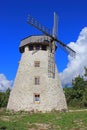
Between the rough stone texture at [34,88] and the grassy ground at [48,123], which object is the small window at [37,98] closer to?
the rough stone texture at [34,88]

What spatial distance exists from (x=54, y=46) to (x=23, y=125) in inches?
790

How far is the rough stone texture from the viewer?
→ 149 ft

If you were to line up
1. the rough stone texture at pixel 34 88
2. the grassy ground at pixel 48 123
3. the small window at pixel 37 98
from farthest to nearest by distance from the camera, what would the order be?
the small window at pixel 37 98, the rough stone texture at pixel 34 88, the grassy ground at pixel 48 123

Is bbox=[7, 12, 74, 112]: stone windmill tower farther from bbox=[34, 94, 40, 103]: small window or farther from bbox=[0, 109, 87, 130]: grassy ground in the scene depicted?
bbox=[0, 109, 87, 130]: grassy ground

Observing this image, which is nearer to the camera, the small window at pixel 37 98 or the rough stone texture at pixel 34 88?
the rough stone texture at pixel 34 88

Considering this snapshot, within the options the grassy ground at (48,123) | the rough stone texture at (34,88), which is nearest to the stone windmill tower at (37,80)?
the rough stone texture at (34,88)

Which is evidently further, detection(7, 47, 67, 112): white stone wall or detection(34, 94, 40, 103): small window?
detection(34, 94, 40, 103): small window

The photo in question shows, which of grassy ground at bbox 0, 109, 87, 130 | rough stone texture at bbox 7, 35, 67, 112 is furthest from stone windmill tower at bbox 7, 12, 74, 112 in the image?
grassy ground at bbox 0, 109, 87, 130

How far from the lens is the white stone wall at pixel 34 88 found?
45500 mm

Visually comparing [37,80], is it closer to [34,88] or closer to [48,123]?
[34,88]

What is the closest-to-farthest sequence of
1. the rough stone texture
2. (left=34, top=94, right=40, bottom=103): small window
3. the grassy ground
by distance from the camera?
the grassy ground → the rough stone texture → (left=34, top=94, right=40, bottom=103): small window

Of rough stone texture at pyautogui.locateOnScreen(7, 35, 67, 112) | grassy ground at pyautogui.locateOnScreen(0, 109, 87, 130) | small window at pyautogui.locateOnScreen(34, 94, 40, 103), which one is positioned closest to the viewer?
grassy ground at pyautogui.locateOnScreen(0, 109, 87, 130)

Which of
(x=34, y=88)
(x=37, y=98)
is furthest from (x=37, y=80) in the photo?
(x=37, y=98)

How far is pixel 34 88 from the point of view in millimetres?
46188
